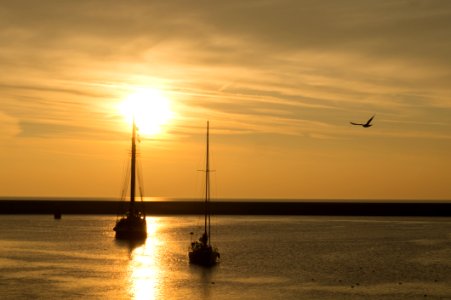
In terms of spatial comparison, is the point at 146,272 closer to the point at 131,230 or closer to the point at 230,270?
the point at 230,270

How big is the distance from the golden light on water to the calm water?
86 millimetres

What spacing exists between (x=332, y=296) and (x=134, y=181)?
52.1 m

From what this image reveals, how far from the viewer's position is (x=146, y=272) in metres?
74.2

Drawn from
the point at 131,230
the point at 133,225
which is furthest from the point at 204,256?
the point at 131,230

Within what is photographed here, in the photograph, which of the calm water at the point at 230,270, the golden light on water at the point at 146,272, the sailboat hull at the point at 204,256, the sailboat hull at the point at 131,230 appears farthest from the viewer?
the sailboat hull at the point at 131,230

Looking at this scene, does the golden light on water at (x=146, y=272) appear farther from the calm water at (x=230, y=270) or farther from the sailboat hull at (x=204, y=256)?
the sailboat hull at (x=204, y=256)

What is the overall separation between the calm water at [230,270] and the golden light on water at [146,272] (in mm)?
86

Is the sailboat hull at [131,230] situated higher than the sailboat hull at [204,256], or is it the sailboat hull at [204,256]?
the sailboat hull at [204,256]

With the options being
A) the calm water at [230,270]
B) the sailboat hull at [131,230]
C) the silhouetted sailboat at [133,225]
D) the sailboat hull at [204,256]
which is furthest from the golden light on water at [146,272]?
the sailboat hull at [204,256]

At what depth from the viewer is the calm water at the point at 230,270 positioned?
6147 centimetres

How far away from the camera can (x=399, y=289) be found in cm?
6475

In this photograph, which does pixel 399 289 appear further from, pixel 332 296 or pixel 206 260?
pixel 206 260

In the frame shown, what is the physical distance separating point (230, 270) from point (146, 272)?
8.46 meters

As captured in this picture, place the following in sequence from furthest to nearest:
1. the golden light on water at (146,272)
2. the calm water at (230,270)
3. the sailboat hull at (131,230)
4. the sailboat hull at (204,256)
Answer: the sailboat hull at (131,230), the sailboat hull at (204,256), the calm water at (230,270), the golden light on water at (146,272)
